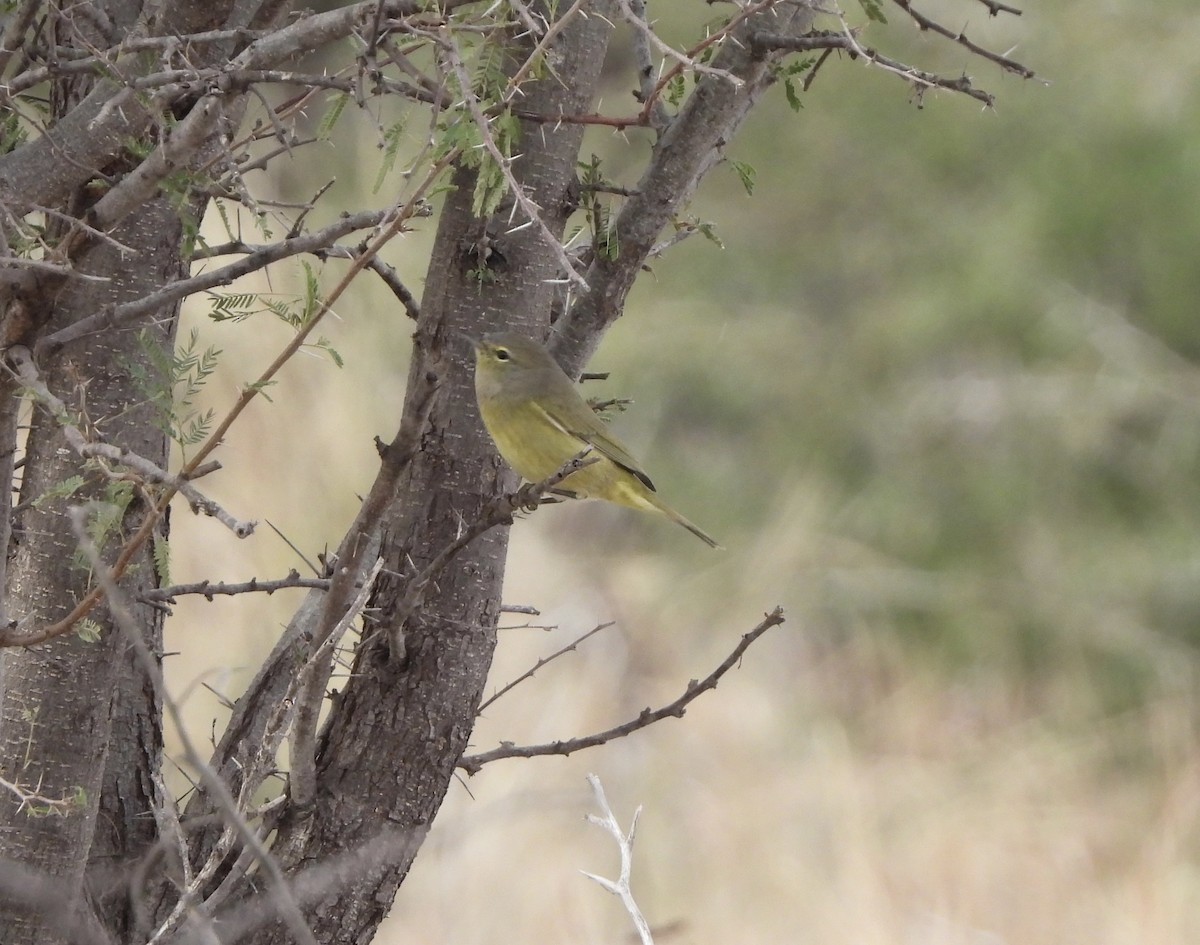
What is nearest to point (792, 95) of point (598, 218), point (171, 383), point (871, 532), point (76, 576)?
point (598, 218)

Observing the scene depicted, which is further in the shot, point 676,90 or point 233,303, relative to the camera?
point 676,90

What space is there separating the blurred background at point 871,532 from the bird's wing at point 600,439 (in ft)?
4.61

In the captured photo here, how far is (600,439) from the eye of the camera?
3920 millimetres

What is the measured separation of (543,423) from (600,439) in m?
0.40

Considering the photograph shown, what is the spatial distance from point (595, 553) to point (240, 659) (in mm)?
3138

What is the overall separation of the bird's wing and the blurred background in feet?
4.61

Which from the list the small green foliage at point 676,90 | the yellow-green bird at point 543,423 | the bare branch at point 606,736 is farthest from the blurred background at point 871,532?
the small green foliage at point 676,90

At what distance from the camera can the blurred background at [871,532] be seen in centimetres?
679

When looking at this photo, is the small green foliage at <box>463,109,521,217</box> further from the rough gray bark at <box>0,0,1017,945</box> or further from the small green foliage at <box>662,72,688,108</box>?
the small green foliage at <box>662,72,688,108</box>

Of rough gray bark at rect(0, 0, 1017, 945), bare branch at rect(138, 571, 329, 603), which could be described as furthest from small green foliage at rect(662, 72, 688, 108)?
bare branch at rect(138, 571, 329, 603)

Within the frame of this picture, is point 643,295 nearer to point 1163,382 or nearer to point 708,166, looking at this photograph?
point 1163,382

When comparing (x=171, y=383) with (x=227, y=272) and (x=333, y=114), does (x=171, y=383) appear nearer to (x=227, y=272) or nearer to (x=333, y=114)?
(x=227, y=272)

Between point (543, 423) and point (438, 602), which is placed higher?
point (543, 423)

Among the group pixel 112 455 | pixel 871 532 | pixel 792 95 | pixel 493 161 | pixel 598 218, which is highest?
pixel 871 532
